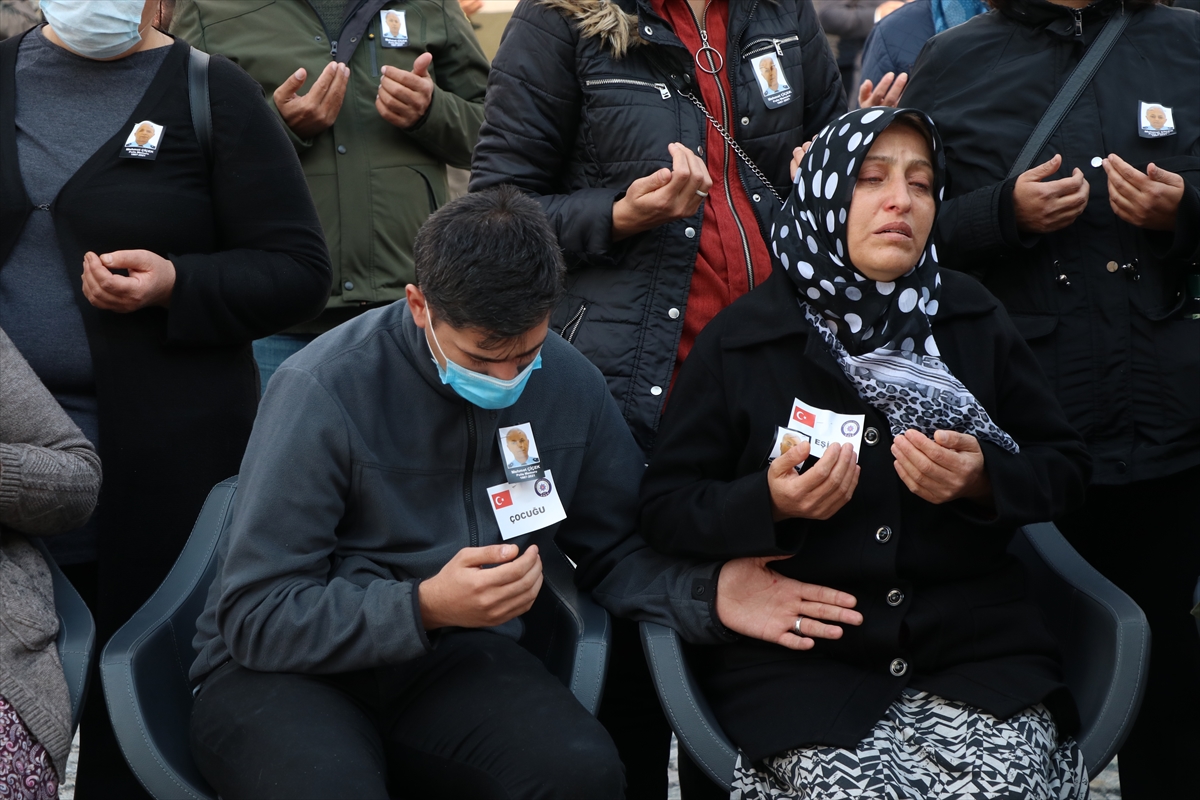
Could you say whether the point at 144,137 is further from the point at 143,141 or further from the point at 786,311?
the point at 786,311

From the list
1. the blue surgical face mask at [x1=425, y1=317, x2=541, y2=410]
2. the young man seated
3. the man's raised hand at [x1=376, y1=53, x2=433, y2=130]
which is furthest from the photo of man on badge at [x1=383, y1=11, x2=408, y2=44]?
the blue surgical face mask at [x1=425, y1=317, x2=541, y2=410]

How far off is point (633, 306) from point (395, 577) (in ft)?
2.94

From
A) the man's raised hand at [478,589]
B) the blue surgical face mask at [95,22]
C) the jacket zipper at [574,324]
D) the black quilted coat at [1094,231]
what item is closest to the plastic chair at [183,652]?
the man's raised hand at [478,589]

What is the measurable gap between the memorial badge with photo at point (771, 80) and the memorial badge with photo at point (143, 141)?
1.43 metres

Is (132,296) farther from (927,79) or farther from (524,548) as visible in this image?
(927,79)

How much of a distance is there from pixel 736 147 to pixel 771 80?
0.64 feet

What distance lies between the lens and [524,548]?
112 inches

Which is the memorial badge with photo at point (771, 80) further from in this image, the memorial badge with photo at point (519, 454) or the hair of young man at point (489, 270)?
the memorial badge with photo at point (519, 454)

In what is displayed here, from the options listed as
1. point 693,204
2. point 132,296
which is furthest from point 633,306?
point 132,296

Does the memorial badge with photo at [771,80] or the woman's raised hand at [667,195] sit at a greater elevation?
the memorial badge with photo at [771,80]

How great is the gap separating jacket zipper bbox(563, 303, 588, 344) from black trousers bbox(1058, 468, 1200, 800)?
1.33 m

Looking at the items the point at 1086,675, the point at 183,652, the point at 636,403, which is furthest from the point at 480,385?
the point at 1086,675

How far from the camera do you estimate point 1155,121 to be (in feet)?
10.8

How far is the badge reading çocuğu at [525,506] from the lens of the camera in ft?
9.08
